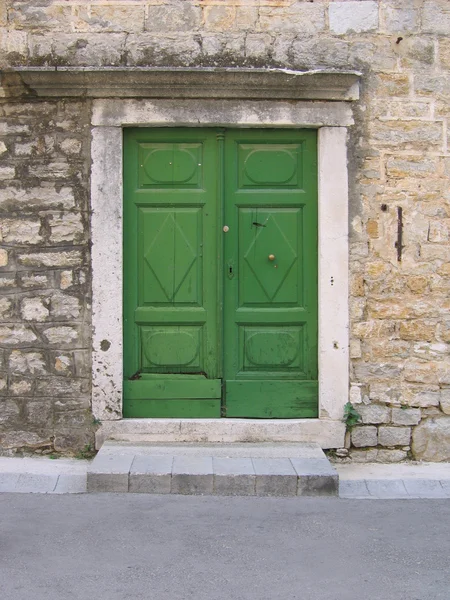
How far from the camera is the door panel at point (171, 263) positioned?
218 inches

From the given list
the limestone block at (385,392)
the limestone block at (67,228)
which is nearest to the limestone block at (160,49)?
the limestone block at (67,228)

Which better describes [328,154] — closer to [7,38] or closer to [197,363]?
[197,363]

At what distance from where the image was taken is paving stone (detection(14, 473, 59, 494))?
4965mm

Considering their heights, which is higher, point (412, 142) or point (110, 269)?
point (412, 142)

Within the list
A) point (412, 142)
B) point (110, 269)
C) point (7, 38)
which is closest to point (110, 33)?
point (7, 38)

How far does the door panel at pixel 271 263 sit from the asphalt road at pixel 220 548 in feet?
3.31

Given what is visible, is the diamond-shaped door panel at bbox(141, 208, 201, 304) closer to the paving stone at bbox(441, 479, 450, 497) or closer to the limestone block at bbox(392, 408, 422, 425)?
the limestone block at bbox(392, 408, 422, 425)

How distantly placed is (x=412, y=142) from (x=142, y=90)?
1976mm

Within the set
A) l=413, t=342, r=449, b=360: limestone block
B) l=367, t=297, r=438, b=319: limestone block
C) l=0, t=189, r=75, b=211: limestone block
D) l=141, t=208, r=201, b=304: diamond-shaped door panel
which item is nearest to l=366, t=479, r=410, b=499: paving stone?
l=413, t=342, r=449, b=360: limestone block

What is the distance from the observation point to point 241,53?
17.7ft

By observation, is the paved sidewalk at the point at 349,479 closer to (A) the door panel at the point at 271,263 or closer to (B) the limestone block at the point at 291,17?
(A) the door panel at the point at 271,263

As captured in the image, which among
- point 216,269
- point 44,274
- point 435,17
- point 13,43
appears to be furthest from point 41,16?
point 435,17

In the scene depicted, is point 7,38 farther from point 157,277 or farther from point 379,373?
point 379,373

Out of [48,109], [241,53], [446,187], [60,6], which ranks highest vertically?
[60,6]
